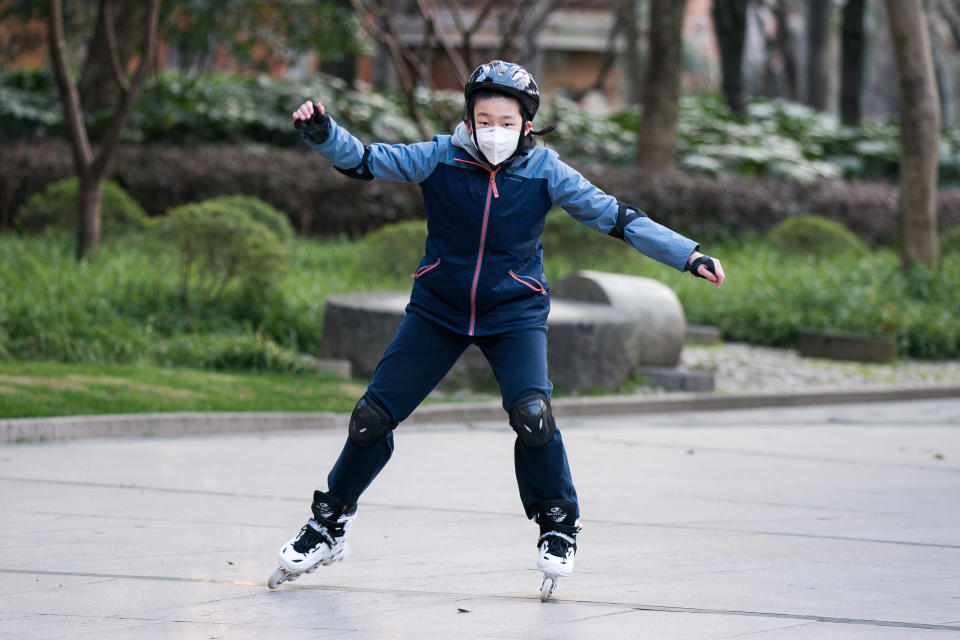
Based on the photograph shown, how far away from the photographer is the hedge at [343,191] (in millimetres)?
18938

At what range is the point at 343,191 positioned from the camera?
64.7ft

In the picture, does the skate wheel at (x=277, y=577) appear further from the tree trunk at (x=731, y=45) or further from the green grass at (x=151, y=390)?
the tree trunk at (x=731, y=45)

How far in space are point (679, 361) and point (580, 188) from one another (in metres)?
8.04

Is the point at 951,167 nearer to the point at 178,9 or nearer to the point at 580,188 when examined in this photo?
the point at 178,9

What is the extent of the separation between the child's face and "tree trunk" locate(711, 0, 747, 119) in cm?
2584

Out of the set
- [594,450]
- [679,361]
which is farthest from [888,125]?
[594,450]

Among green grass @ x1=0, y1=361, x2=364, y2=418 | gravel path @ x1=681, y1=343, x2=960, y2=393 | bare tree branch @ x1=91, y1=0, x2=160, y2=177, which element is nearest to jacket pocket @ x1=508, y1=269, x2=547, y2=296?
green grass @ x1=0, y1=361, x2=364, y2=418

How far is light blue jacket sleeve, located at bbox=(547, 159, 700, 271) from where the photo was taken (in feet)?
15.8

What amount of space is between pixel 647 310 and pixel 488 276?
7.70m

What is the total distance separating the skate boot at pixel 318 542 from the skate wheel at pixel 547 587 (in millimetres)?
683

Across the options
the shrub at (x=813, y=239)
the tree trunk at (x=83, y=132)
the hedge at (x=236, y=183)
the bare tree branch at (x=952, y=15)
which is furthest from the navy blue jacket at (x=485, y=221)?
the bare tree branch at (x=952, y=15)

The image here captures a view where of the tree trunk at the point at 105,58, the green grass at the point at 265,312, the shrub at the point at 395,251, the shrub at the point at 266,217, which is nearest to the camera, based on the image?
the green grass at the point at 265,312

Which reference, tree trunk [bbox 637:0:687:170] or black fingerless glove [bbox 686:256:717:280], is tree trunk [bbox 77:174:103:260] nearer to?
tree trunk [bbox 637:0:687:170]

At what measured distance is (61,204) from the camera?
16.0m
